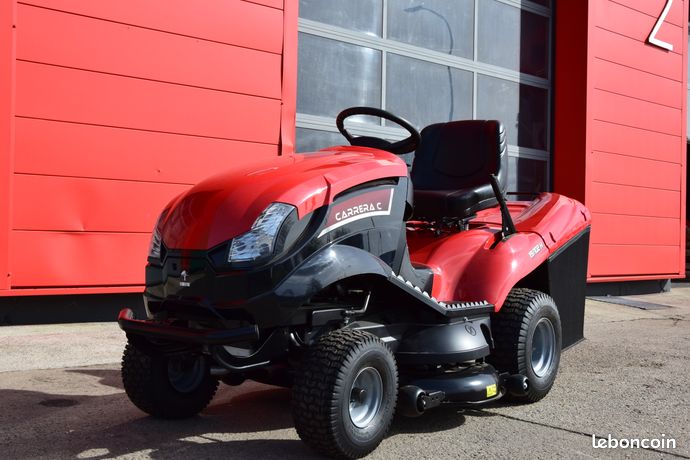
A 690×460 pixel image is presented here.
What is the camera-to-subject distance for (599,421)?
147 inches

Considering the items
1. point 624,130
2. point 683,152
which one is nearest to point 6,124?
point 624,130

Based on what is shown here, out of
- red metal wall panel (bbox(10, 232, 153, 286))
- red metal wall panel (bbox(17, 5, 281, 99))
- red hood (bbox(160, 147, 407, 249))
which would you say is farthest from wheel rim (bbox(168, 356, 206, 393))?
red metal wall panel (bbox(17, 5, 281, 99))

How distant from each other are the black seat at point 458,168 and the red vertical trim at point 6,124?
339 centimetres

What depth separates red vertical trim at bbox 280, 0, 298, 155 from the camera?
747cm

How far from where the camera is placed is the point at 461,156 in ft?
15.7

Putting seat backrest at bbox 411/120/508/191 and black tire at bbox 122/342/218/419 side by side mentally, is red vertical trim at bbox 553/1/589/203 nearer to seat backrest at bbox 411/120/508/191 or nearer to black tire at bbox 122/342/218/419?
seat backrest at bbox 411/120/508/191

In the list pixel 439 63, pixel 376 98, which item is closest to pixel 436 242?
pixel 376 98

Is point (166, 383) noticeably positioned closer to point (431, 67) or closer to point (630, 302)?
point (431, 67)

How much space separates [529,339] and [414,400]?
1019mm

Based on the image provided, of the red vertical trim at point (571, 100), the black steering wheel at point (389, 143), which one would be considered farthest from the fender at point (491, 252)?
the red vertical trim at point (571, 100)

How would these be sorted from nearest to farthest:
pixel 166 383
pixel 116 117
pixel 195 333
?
pixel 195 333
pixel 166 383
pixel 116 117

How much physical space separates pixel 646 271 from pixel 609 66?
10.2 ft

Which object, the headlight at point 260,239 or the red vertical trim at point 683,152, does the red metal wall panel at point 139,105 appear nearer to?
the headlight at point 260,239

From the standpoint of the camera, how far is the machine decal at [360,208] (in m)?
3.15
